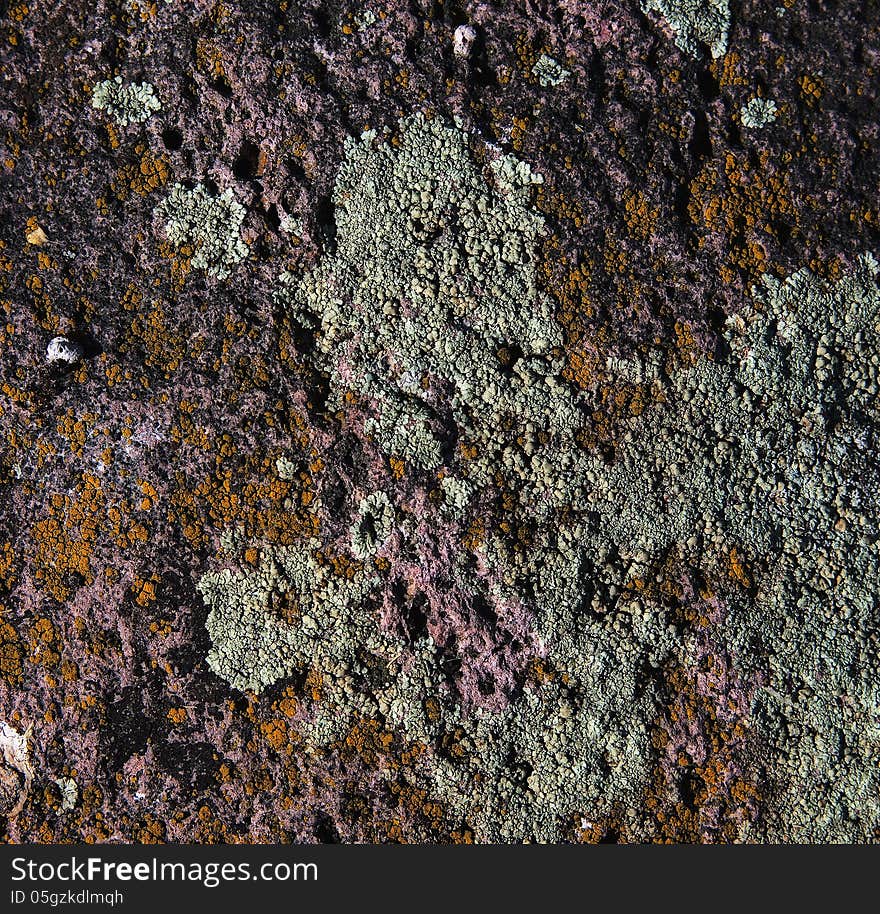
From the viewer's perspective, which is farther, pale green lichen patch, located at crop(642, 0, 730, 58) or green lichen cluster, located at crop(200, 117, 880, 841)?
pale green lichen patch, located at crop(642, 0, 730, 58)

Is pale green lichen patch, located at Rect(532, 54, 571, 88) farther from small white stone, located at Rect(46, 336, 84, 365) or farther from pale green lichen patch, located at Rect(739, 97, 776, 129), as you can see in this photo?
small white stone, located at Rect(46, 336, 84, 365)

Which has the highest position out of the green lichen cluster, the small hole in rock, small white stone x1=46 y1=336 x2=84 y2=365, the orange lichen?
the small hole in rock

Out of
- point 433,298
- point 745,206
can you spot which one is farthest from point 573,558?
point 745,206

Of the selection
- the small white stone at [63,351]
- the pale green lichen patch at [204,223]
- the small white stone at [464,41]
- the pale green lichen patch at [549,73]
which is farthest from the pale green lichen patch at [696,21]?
the small white stone at [63,351]

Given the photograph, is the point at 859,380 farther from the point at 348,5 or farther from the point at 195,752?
the point at 195,752

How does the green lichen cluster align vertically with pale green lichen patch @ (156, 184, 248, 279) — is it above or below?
below

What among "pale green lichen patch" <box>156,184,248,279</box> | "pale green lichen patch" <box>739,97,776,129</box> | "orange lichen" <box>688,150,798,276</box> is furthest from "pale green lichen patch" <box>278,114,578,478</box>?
"pale green lichen patch" <box>739,97,776,129</box>

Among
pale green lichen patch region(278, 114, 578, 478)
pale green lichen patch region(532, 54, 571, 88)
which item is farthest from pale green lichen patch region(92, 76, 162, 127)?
pale green lichen patch region(532, 54, 571, 88)

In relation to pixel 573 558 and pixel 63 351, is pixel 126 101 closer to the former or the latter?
pixel 63 351

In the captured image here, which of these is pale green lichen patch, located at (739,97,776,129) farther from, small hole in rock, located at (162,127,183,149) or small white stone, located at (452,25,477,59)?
small hole in rock, located at (162,127,183,149)
